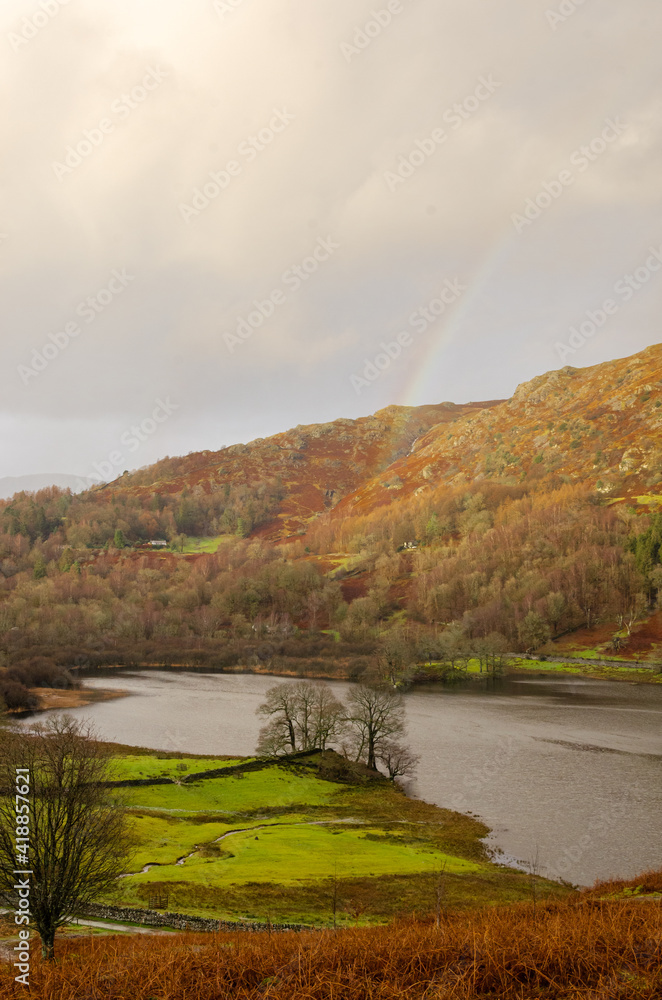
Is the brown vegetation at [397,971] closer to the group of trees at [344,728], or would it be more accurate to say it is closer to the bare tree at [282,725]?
the group of trees at [344,728]

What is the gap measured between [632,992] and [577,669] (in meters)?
126

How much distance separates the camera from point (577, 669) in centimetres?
11988

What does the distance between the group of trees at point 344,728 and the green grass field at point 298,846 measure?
3459 mm

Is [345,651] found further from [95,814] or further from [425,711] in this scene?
[95,814]

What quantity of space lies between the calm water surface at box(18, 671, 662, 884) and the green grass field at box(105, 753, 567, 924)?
430 cm

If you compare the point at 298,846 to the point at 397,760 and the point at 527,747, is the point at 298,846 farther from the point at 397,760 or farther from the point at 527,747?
the point at 527,747

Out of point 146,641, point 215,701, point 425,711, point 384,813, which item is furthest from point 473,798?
point 146,641

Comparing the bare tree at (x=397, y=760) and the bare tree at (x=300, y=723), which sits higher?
the bare tree at (x=300, y=723)

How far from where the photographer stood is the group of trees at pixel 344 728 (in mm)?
61562

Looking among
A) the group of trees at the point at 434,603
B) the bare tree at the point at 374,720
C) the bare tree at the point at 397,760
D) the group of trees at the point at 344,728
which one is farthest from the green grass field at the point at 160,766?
the group of trees at the point at 434,603

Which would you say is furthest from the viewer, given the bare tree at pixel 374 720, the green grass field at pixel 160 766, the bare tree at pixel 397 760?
the bare tree at pixel 374 720

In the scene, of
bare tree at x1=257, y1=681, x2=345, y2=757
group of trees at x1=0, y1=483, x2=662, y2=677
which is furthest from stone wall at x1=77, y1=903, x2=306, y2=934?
group of trees at x1=0, y1=483, x2=662, y2=677

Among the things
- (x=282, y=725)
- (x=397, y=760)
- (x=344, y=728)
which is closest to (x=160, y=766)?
(x=282, y=725)

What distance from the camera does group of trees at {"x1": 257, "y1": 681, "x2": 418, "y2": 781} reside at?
61562mm
